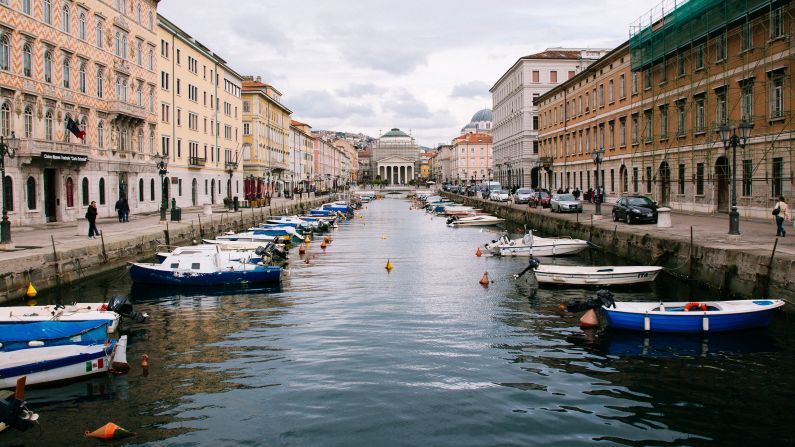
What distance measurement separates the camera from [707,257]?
22547 mm

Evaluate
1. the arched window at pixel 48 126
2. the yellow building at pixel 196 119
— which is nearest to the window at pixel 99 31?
the arched window at pixel 48 126

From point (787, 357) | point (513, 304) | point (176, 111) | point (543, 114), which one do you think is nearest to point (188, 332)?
point (513, 304)

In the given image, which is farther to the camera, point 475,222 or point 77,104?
point 475,222

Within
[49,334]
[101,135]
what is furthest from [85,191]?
[49,334]

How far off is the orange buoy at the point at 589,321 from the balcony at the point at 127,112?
40851 mm

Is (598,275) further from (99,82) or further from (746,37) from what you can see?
(99,82)

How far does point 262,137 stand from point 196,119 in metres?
26.3

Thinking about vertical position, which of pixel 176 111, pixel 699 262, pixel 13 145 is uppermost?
pixel 176 111

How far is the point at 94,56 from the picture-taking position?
45125 mm

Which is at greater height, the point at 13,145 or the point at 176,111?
the point at 176,111

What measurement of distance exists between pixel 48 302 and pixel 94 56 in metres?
28.9

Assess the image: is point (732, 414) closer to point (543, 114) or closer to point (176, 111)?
point (176, 111)

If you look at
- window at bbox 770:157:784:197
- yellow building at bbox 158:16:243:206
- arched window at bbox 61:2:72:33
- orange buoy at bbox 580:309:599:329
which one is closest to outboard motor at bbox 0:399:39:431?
orange buoy at bbox 580:309:599:329

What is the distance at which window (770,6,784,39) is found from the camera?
31.2 meters
